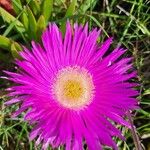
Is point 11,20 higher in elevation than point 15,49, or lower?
higher

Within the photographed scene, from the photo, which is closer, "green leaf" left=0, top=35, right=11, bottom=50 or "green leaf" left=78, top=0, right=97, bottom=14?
"green leaf" left=0, top=35, right=11, bottom=50

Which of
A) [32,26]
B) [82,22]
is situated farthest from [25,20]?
[82,22]

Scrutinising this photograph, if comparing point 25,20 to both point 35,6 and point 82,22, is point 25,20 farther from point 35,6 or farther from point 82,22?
point 82,22

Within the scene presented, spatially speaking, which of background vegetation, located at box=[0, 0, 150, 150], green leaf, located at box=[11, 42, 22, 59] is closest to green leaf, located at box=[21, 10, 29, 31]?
background vegetation, located at box=[0, 0, 150, 150]

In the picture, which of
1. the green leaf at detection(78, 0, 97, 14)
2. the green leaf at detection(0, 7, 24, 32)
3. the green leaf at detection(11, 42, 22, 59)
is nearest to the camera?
the green leaf at detection(11, 42, 22, 59)

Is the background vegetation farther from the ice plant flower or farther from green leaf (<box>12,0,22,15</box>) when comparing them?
the ice plant flower

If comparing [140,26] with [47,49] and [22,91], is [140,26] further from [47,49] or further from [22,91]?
[22,91]

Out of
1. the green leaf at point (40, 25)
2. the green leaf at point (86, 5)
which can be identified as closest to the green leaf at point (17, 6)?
the green leaf at point (40, 25)
